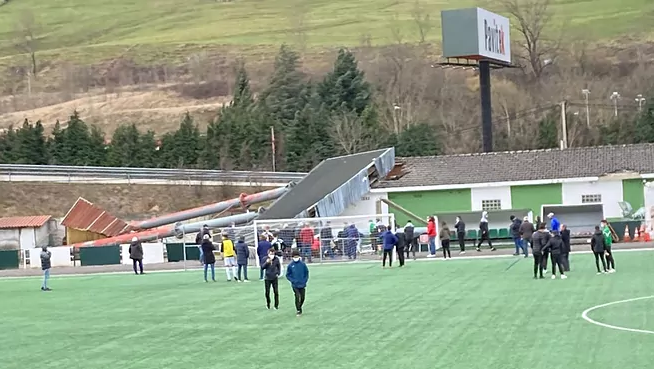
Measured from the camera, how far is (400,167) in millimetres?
53812

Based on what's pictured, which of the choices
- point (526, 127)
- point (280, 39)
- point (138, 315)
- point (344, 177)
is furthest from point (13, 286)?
point (280, 39)

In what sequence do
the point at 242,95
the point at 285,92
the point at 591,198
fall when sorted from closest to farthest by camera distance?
the point at 591,198, the point at 285,92, the point at 242,95

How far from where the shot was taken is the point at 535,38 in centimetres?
10756

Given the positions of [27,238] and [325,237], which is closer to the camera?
[325,237]

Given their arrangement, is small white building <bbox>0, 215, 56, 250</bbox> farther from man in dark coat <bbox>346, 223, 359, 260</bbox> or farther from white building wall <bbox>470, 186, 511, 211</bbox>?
white building wall <bbox>470, 186, 511, 211</bbox>

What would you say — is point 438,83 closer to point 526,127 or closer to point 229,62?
point 526,127

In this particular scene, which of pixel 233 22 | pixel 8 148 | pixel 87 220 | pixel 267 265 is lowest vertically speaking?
pixel 267 265

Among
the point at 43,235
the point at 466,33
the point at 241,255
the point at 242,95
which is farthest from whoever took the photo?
the point at 242,95

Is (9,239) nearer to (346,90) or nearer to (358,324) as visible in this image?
(358,324)

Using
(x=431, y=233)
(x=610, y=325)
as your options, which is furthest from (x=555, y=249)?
(x=431, y=233)

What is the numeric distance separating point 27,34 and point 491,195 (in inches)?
4911

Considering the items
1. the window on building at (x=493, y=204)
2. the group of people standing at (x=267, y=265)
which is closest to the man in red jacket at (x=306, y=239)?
the group of people standing at (x=267, y=265)

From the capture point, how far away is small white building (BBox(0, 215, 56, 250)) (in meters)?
53.6

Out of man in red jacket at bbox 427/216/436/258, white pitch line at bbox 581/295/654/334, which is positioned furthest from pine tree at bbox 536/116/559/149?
white pitch line at bbox 581/295/654/334
